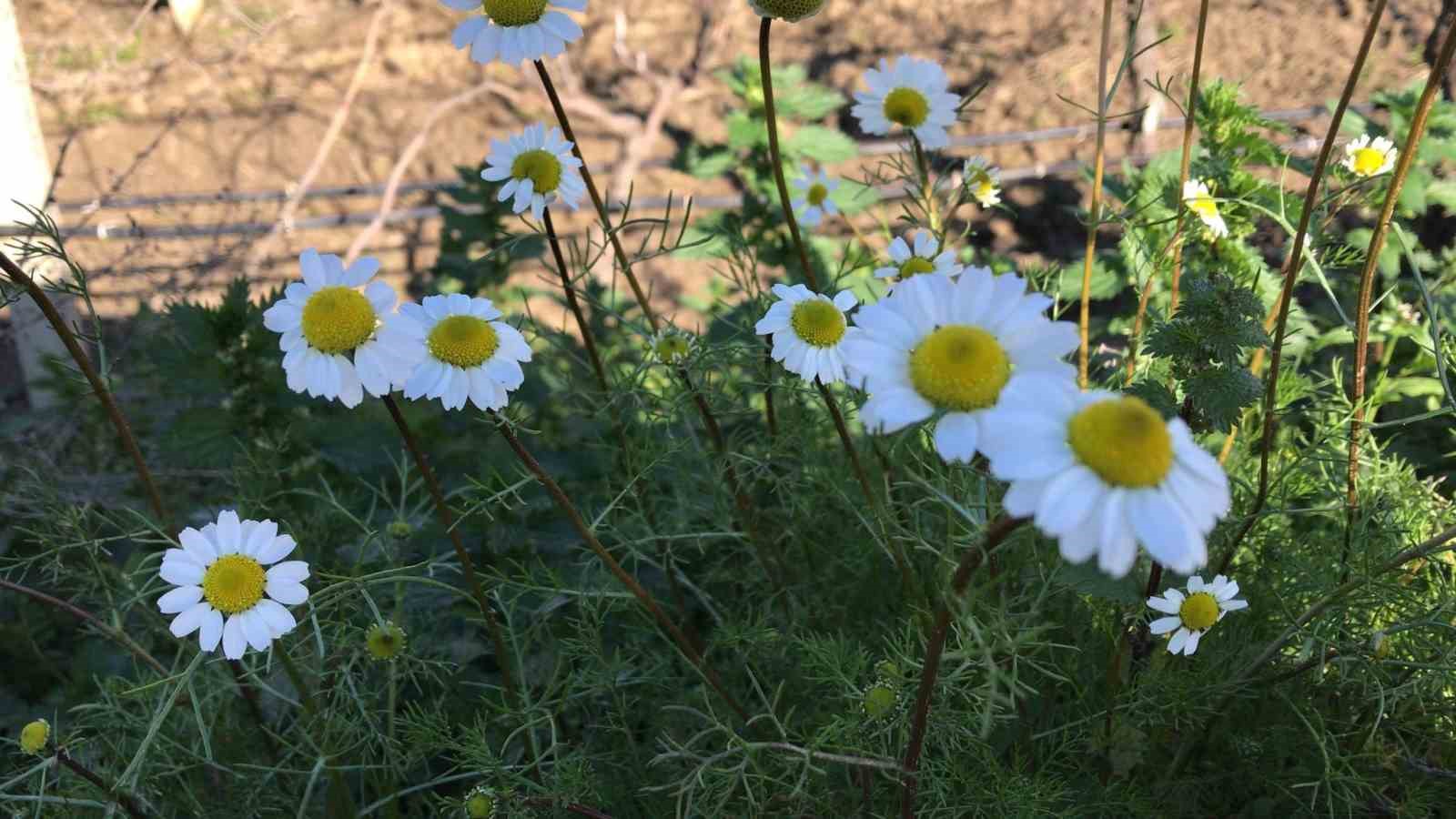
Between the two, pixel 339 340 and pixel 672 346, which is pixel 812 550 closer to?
pixel 672 346

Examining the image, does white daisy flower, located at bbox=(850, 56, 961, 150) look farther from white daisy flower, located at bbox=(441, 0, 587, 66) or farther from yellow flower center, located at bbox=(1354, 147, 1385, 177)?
yellow flower center, located at bbox=(1354, 147, 1385, 177)

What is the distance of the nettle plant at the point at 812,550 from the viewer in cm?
107

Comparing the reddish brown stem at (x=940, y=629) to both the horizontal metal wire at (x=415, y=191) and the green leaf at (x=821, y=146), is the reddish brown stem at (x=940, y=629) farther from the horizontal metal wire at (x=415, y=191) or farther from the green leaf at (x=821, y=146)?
the horizontal metal wire at (x=415, y=191)

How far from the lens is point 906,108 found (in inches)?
65.3

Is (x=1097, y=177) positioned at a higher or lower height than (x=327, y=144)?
lower

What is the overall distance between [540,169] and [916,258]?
541mm

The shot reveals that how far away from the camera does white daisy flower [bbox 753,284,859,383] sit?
4.05ft

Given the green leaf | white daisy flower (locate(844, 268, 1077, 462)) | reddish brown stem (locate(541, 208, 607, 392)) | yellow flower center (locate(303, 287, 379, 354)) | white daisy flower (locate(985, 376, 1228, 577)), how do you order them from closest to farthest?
white daisy flower (locate(985, 376, 1228, 577)), white daisy flower (locate(844, 268, 1077, 462)), yellow flower center (locate(303, 287, 379, 354)), reddish brown stem (locate(541, 208, 607, 392)), the green leaf

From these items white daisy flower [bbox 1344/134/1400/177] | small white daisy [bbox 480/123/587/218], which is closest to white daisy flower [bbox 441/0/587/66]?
small white daisy [bbox 480/123/587/218]

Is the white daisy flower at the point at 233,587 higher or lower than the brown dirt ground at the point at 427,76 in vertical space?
lower

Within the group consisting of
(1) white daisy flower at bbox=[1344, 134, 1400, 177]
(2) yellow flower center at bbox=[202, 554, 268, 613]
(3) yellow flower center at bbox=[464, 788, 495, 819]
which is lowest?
(3) yellow flower center at bbox=[464, 788, 495, 819]

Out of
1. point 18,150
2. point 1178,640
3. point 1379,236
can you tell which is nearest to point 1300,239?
point 1379,236

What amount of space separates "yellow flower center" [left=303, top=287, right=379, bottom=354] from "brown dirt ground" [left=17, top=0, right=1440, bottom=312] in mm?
2779

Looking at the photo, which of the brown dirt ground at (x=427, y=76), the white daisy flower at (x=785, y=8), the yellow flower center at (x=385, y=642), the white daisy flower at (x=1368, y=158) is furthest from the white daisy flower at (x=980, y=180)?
the brown dirt ground at (x=427, y=76)
